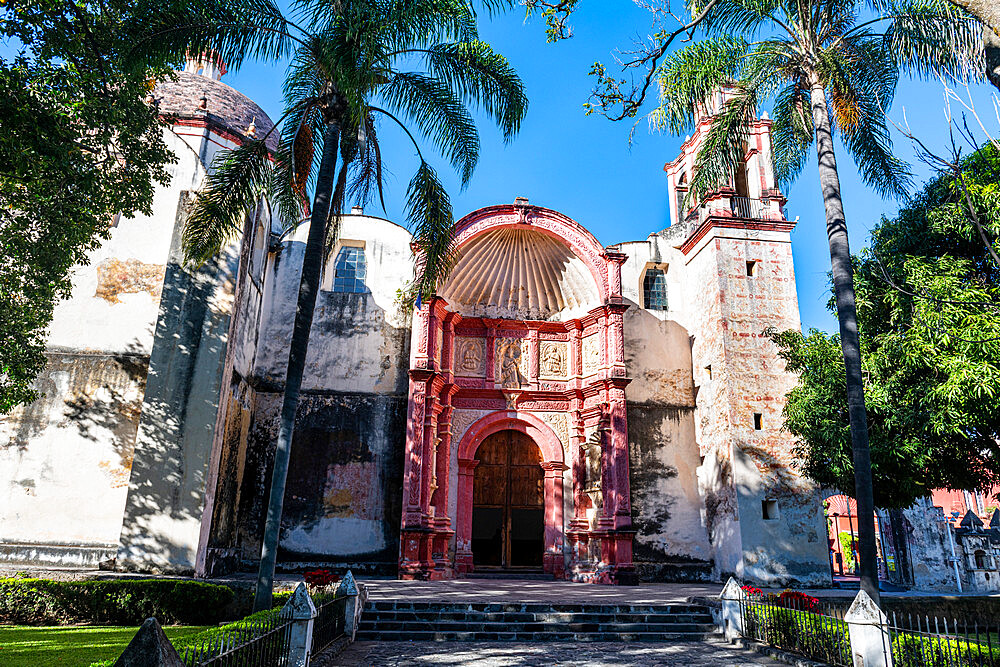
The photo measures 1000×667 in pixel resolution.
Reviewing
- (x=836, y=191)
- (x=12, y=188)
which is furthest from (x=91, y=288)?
(x=836, y=191)

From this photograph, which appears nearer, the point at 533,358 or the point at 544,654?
the point at 544,654

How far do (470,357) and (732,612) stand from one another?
389 inches

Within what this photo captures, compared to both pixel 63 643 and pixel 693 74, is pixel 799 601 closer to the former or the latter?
pixel 693 74

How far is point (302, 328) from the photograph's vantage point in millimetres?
9711

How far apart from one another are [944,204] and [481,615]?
37.1 ft

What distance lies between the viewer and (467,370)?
1802 centimetres

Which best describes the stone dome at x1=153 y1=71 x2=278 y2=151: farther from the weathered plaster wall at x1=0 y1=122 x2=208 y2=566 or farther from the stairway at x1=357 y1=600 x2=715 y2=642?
the stairway at x1=357 y1=600 x2=715 y2=642

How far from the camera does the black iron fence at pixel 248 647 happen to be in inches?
193

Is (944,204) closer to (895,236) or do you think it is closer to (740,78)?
(895,236)

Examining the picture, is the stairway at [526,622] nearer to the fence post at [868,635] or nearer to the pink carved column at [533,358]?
the fence post at [868,635]


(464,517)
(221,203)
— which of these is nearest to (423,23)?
(221,203)

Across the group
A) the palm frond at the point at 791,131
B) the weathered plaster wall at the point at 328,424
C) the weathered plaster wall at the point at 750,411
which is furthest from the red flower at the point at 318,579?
the palm frond at the point at 791,131

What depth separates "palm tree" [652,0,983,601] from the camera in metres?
10.3

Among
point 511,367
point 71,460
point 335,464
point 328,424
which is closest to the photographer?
point 71,460
